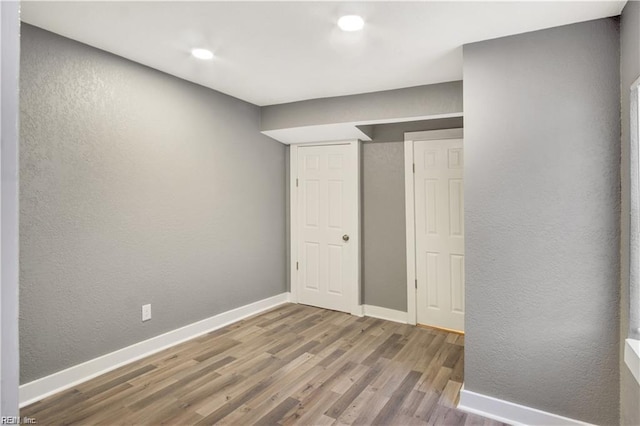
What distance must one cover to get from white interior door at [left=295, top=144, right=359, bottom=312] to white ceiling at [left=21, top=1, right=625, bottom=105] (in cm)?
133

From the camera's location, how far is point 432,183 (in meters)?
3.82

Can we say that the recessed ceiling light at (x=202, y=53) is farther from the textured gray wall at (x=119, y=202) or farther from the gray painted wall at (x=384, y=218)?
the gray painted wall at (x=384, y=218)

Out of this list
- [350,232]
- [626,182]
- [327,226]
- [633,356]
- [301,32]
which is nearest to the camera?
[633,356]

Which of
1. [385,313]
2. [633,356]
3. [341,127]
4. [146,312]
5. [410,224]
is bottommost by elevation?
[385,313]

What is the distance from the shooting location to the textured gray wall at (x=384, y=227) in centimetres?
404

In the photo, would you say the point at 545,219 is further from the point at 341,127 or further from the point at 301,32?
the point at 341,127

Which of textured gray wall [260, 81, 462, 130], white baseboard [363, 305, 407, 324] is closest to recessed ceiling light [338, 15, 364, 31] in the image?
textured gray wall [260, 81, 462, 130]

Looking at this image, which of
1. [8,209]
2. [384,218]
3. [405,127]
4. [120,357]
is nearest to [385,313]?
[384,218]

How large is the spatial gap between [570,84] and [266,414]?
2.70m

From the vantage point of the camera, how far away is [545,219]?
219 cm

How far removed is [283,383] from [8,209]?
262cm

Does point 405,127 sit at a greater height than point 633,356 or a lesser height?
greater

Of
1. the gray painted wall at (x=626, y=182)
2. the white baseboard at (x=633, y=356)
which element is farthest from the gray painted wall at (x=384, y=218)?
the white baseboard at (x=633, y=356)

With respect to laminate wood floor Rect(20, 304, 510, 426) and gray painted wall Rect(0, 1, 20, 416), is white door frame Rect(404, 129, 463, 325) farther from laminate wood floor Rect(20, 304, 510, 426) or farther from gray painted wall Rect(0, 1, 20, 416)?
gray painted wall Rect(0, 1, 20, 416)
